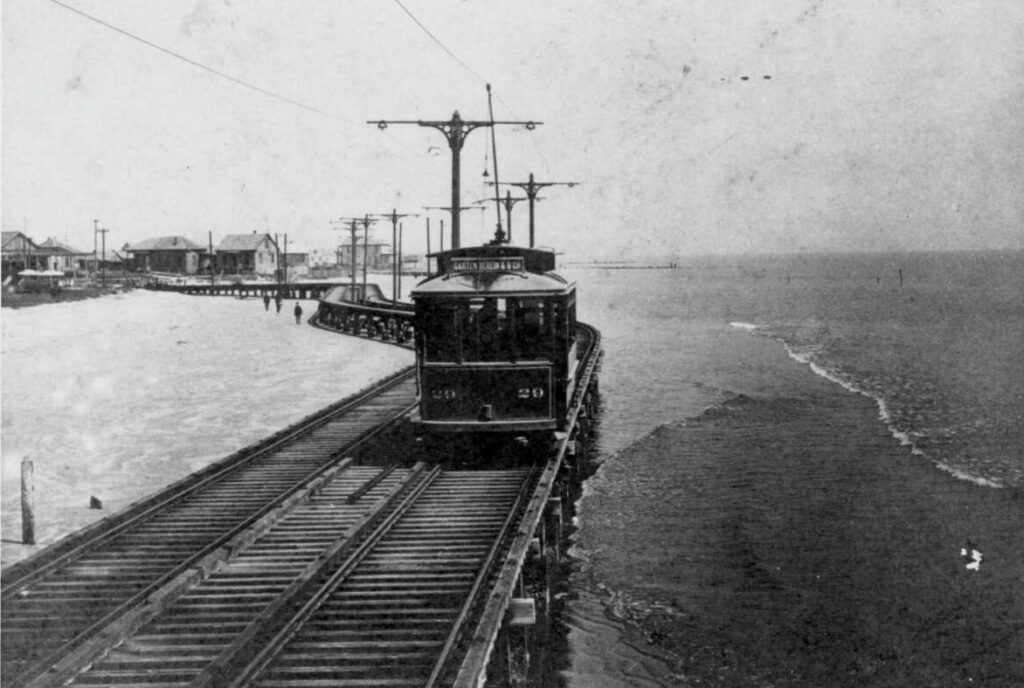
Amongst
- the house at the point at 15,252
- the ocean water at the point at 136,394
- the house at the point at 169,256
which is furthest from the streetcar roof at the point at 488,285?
the house at the point at 169,256

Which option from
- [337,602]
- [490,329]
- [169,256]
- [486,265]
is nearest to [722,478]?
[490,329]

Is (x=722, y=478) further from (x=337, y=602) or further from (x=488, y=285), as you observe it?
(x=337, y=602)

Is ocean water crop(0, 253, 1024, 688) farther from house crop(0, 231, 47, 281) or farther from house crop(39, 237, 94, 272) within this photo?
house crop(39, 237, 94, 272)

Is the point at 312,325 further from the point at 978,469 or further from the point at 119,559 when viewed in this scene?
the point at 119,559

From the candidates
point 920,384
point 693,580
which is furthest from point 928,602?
point 920,384

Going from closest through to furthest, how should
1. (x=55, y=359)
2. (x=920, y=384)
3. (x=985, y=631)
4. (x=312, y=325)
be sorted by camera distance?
(x=985, y=631)
(x=55, y=359)
(x=920, y=384)
(x=312, y=325)

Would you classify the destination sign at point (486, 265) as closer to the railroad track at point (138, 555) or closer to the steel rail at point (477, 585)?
the steel rail at point (477, 585)
